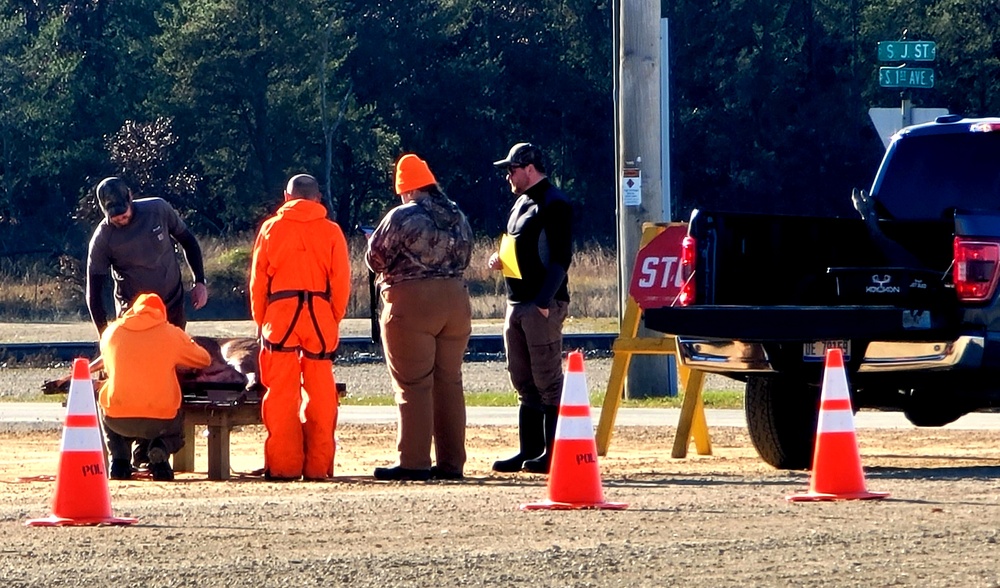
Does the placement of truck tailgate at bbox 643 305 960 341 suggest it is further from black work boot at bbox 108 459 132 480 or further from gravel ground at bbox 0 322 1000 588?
black work boot at bbox 108 459 132 480

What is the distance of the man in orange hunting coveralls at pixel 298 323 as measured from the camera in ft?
35.5

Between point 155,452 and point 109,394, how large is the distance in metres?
0.43

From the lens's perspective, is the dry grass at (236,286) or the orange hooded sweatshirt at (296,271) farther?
the dry grass at (236,286)

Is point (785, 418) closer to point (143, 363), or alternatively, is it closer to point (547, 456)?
point (547, 456)

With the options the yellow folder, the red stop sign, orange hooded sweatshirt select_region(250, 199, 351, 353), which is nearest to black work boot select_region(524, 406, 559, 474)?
the yellow folder

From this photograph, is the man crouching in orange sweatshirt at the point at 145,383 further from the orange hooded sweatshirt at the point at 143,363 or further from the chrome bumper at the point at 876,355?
the chrome bumper at the point at 876,355

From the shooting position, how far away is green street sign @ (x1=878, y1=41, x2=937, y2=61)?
1766cm

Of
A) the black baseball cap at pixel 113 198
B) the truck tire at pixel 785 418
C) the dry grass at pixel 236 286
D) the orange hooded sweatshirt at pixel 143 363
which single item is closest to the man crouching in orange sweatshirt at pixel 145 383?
the orange hooded sweatshirt at pixel 143 363

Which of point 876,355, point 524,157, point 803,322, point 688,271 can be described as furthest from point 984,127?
point 524,157

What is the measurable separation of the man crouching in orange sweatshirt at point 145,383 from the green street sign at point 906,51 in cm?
873

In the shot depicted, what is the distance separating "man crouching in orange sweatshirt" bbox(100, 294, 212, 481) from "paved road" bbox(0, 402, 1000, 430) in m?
4.43

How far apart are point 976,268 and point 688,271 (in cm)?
178

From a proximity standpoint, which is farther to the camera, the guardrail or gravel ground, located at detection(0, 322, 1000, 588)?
the guardrail

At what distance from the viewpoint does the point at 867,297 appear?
35.0ft
